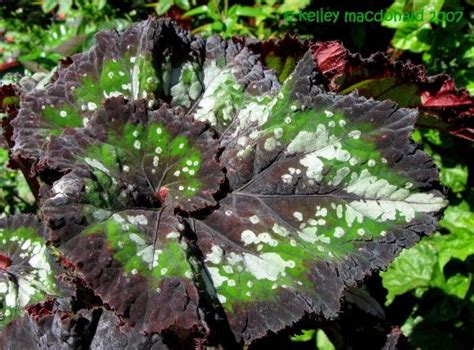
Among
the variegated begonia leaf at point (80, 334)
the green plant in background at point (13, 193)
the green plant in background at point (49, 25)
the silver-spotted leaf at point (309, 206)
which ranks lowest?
the green plant in background at point (13, 193)

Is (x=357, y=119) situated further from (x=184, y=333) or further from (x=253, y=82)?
(x=184, y=333)

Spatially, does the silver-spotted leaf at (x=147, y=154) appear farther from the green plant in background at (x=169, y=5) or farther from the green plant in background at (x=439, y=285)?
the green plant in background at (x=169, y=5)

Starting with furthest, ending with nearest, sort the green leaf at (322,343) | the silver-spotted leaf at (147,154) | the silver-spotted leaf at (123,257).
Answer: the green leaf at (322,343) → the silver-spotted leaf at (147,154) → the silver-spotted leaf at (123,257)

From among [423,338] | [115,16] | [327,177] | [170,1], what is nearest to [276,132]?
[327,177]

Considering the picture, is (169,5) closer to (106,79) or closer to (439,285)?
(439,285)

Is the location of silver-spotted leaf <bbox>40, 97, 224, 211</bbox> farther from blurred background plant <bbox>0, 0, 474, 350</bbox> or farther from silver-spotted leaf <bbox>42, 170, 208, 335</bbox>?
blurred background plant <bbox>0, 0, 474, 350</bbox>

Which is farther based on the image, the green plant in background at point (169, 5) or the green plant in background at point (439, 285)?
the green plant in background at point (169, 5)

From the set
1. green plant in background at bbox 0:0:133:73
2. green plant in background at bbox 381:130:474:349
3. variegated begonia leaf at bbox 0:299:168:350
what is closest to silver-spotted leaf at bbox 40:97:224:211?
variegated begonia leaf at bbox 0:299:168:350

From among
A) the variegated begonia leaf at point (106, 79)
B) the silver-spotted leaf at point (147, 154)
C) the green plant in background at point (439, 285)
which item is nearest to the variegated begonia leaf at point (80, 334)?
the silver-spotted leaf at point (147, 154)
